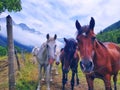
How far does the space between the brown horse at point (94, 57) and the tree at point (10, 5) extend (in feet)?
21.0

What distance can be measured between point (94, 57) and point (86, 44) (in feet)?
3.40

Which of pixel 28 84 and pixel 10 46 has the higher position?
pixel 10 46

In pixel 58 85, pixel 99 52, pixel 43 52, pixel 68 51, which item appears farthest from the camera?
pixel 58 85

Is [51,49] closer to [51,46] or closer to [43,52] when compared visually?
[51,46]

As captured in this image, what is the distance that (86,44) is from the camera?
10.1m

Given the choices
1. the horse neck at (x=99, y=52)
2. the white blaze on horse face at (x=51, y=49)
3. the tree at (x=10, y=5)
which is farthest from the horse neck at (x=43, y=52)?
the horse neck at (x=99, y=52)

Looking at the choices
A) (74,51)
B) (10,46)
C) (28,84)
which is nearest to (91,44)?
(10,46)

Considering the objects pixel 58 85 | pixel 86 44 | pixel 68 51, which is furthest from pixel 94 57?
pixel 58 85

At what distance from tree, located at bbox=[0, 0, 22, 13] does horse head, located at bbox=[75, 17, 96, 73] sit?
289 inches

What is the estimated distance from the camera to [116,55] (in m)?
12.5

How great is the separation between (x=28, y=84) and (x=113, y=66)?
25.9 ft

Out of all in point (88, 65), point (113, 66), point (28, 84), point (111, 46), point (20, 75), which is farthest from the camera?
point (20, 75)

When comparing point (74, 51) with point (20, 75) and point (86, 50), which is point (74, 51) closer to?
point (20, 75)

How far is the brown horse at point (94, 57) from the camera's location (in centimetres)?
998
